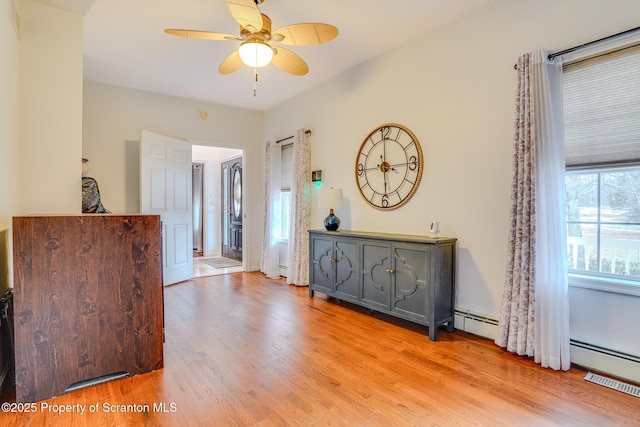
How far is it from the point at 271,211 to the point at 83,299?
10.9ft

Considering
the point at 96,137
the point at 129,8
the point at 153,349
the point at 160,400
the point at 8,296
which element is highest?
the point at 129,8

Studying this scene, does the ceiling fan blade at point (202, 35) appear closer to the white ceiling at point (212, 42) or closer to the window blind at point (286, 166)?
the white ceiling at point (212, 42)

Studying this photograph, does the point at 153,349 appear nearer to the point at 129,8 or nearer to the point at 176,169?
the point at 129,8

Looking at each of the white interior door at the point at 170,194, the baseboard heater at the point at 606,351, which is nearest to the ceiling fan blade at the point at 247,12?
the white interior door at the point at 170,194

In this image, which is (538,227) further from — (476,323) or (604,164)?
(476,323)

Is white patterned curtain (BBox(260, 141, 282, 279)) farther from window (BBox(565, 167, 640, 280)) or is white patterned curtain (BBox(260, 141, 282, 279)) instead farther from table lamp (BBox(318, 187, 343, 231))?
window (BBox(565, 167, 640, 280))

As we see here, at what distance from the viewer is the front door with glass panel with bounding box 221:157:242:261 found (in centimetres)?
681

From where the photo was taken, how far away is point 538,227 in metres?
2.31

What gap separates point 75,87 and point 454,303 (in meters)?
3.80

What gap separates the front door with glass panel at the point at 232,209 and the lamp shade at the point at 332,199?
3.28 meters

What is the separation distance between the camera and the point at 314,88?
461 cm

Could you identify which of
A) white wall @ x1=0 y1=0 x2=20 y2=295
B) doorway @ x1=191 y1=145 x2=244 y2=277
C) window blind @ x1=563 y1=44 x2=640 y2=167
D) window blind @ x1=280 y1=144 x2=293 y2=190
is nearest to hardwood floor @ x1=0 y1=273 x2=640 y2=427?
white wall @ x1=0 y1=0 x2=20 y2=295

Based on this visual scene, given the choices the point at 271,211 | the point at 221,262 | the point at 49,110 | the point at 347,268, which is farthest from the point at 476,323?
the point at 221,262

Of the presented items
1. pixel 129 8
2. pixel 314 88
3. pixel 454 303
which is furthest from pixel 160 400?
pixel 314 88
